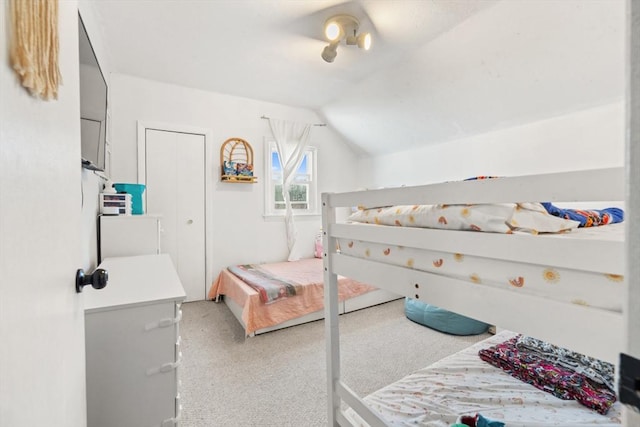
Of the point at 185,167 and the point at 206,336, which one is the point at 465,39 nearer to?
the point at 185,167

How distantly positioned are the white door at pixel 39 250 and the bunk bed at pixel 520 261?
2.67ft

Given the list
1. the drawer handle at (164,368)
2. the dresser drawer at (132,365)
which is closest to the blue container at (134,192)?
the dresser drawer at (132,365)

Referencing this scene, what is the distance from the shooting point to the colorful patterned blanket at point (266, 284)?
8.33 ft

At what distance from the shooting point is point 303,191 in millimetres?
4320

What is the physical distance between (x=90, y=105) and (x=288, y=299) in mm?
2062

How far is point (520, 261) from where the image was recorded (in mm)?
674

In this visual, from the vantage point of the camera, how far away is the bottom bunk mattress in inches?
43.9

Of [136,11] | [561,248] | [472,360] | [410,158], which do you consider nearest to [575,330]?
[561,248]

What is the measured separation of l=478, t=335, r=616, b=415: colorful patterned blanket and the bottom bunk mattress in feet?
0.11

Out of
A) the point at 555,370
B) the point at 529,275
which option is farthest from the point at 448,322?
the point at 529,275

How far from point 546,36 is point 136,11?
3081 mm

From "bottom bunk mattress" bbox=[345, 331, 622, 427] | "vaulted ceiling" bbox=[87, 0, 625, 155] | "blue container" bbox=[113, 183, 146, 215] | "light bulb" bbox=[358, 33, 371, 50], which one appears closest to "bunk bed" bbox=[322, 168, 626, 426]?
"bottom bunk mattress" bbox=[345, 331, 622, 427]

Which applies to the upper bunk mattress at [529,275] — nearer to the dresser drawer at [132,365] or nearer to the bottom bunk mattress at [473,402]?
the bottom bunk mattress at [473,402]

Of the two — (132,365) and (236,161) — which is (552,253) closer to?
(132,365)
